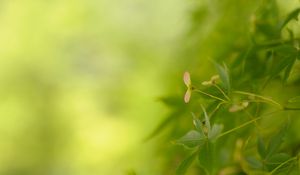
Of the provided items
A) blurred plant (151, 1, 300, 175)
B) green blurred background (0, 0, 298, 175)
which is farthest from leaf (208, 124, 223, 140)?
green blurred background (0, 0, 298, 175)

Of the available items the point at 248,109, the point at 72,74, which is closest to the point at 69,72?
the point at 72,74

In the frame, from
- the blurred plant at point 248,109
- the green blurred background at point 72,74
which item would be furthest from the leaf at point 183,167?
the green blurred background at point 72,74

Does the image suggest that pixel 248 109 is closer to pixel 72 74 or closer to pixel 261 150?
pixel 261 150

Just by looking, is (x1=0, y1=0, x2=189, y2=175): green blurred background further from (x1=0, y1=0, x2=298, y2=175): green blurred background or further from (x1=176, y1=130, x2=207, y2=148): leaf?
(x1=176, y1=130, x2=207, y2=148): leaf

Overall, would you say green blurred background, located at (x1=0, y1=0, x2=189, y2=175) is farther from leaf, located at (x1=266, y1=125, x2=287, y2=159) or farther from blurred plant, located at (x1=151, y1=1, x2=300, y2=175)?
leaf, located at (x1=266, y1=125, x2=287, y2=159)

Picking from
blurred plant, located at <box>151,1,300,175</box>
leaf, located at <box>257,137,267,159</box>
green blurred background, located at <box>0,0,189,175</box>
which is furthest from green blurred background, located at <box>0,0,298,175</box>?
leaf, located at <box>257,137,267,159</box>

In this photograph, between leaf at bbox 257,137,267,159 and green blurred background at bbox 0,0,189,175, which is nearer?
leaf at bbox 257,137,267,159

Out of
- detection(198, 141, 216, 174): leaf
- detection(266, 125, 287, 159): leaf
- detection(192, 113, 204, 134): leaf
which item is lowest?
detection(266, 125, 287, 159): leaf

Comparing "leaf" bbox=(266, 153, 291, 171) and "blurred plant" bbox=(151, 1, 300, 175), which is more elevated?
"blurred plant" bbox=(151, 1, 300, 175)

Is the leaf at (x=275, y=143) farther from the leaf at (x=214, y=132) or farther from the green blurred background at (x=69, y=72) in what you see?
the green blurred background at (x=69, y=72)
